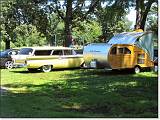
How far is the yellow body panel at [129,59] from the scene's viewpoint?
19.4 m

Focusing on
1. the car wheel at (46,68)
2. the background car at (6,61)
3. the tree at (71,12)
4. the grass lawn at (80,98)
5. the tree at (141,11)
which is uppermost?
the tree at (71,12)

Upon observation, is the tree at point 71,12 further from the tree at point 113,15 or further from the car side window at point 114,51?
the car side window at point 114,51

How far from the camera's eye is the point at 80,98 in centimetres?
1178

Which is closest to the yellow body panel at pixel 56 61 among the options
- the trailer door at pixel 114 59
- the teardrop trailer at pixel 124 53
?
the teardrop trailer at pixel 124 53

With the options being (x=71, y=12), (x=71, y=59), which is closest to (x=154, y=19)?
(x=71, y=12)

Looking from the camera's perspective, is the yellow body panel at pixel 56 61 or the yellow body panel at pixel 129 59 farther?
the yellow body panel at pixel 56 61

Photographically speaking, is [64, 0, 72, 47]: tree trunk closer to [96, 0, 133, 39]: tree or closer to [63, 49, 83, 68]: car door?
[96, 0, 133, 39]: tree

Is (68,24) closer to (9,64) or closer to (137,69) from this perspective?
(9,64)

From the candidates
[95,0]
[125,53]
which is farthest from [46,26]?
[125,53]

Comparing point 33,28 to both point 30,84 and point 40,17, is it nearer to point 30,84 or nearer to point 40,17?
point 40,17

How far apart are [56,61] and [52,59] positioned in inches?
11.1

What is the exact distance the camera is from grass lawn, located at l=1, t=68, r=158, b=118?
9.34m

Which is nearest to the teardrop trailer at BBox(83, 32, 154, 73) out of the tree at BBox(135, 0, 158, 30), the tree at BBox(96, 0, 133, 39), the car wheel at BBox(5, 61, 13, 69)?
the tree at BBox(96, 0, 133, 39)

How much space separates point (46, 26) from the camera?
3353 centimetres
